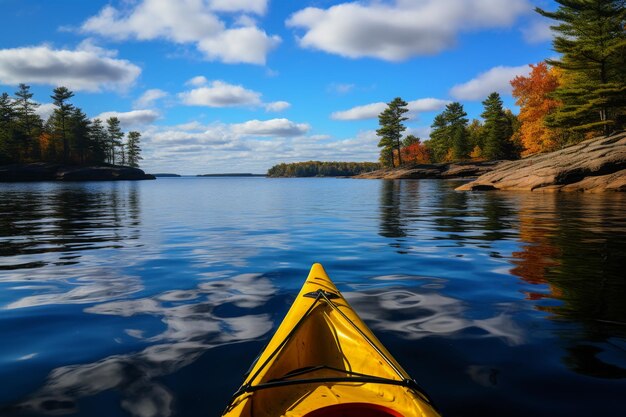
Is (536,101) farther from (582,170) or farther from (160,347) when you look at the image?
(160,347)

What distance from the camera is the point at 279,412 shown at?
90.5 inches

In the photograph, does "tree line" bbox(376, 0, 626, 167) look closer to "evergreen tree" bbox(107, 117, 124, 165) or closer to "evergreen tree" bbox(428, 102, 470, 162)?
"evergreen tree" bbox(428, 102, 470, 162)

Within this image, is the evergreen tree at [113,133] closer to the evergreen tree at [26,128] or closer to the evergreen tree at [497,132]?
the evergreen tree at [26,128]

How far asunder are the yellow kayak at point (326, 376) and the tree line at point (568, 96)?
34846 mm

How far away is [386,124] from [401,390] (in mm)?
74912

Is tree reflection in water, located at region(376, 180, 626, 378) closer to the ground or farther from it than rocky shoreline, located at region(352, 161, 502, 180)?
closer to the ground

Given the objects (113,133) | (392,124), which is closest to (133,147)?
(113,133)

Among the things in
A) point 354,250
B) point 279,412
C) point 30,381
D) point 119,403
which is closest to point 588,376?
point 279,412

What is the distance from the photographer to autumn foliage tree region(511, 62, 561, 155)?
45031 mm

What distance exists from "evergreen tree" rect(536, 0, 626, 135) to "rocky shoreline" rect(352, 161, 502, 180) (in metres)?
18.4

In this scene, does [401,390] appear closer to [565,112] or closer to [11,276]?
[11,276]

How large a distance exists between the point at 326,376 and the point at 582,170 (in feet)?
88.1

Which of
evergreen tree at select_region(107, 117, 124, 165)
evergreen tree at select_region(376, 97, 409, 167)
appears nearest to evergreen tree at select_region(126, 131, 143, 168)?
evergreen tree at select_region(107, 117, 124, 165)

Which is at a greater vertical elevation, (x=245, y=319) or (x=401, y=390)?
(x=401, y=390)
